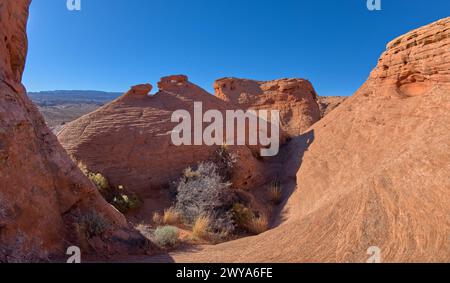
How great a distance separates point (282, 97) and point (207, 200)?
13404mm

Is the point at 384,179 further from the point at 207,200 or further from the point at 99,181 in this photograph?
the point at 99,181

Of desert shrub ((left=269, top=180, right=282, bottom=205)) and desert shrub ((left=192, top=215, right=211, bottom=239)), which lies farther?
desert shrub ((left=269, top=180, right=282, bottom=205))

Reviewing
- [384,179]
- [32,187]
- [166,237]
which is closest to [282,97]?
[384,179]

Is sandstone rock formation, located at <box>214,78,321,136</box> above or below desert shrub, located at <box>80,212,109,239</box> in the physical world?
above

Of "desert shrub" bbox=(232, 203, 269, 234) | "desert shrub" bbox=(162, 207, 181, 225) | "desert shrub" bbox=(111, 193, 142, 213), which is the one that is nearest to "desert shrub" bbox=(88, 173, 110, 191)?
"desert shrub" bbox=(111, 193, 142, 213)

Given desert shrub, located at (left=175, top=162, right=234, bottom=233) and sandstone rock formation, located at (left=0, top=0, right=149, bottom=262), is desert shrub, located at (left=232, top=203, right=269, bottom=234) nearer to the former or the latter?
desert shrub, located at (left=175, top=162, right=234, bottom=233)

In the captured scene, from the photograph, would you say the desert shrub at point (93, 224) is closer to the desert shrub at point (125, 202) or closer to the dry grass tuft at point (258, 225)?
the desert shrub at point (125, 202)

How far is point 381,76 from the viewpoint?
26.4 feet

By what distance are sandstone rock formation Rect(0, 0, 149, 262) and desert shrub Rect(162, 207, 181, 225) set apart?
5.82 ft

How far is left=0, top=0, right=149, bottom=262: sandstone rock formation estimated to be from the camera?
3541 millimetres

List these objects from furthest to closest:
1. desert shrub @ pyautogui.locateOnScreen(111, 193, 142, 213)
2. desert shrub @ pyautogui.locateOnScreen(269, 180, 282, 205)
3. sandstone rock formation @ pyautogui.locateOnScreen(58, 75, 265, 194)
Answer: sandstone rock formation @ pyautogui.locateOnScreen(58, 75, 265, 194) < desert shrub @ pyautogui.locateOnScreen(269, 180, 282, 205) < desert shrub @ pyautogui.locateOnScreen(111, 193, 142, 213)
